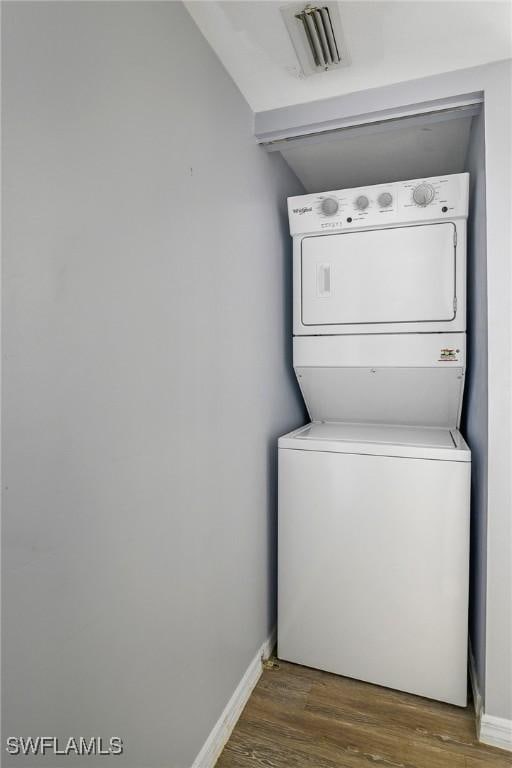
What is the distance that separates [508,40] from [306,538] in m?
1.96

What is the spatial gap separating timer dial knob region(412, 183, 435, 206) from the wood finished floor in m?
2.01

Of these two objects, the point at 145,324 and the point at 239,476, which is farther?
the point at 239,476

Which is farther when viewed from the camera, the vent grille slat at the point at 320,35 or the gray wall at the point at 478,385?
the gray wall at the point at 478,385

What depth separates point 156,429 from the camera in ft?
3.95

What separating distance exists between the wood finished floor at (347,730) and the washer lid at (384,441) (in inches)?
38.0

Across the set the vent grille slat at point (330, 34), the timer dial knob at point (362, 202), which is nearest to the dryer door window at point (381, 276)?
the timer dial knob at point (362, 202)

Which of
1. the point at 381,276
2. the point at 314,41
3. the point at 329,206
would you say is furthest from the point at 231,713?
the point at 314,41

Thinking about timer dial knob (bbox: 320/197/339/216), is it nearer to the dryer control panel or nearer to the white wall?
the dryer control panel

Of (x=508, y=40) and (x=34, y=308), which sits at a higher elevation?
(x=508, y=40)

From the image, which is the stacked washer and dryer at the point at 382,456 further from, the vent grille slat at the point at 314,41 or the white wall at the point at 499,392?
the vent grille slat at the point at 314,41

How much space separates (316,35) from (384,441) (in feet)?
4.83

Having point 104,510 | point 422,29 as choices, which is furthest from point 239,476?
point 422,29

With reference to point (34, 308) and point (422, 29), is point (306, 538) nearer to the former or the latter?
point (34, 308)

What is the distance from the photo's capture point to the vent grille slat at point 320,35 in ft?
4.41
